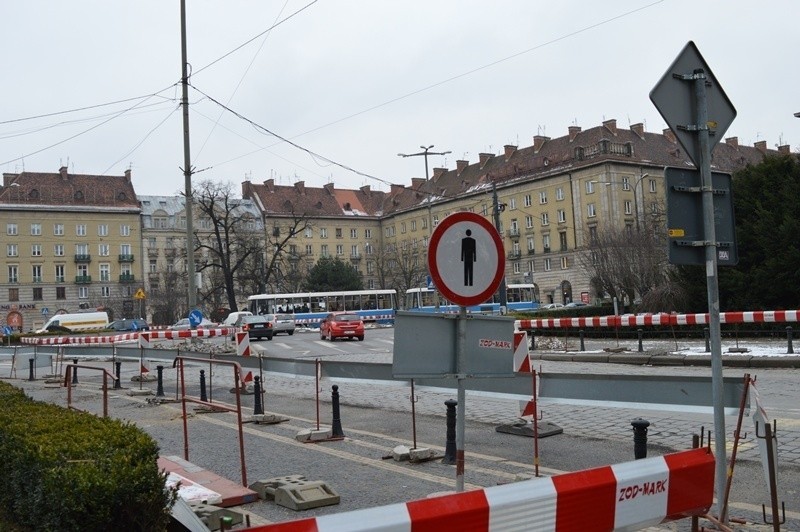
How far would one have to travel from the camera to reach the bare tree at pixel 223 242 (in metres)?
67.7

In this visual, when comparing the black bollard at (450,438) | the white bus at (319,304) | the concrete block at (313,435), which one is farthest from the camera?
the white bus at (319,304)

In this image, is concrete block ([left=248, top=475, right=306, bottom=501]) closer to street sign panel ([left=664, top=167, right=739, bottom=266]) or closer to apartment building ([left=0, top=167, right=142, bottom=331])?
street sign panel ([left=664, top=167, right=739, bottom=266])

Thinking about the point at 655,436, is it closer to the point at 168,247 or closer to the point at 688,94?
the point at 688,94

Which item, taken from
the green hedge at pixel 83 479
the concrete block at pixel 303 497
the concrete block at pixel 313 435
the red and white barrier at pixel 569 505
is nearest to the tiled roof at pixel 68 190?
the concrete block at pixel 313 435

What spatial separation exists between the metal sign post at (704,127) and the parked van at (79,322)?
63629 mm

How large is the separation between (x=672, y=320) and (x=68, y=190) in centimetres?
9106

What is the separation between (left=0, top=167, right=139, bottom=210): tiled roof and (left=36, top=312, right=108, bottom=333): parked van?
115 feet

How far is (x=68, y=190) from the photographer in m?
98.9

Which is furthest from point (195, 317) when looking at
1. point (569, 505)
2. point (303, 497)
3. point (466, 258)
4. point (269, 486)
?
point (569, 505)

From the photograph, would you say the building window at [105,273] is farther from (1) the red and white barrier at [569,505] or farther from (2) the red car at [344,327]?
(1) the red and white barrier at [569,505]

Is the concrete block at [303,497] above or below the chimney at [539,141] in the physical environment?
below

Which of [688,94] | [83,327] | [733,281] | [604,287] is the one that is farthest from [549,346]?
[83,327]

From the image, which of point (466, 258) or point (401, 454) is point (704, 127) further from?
point (401, 454)

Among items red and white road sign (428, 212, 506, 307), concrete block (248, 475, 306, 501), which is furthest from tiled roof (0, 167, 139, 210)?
red and white road sign (428, 212, 506, 307)
